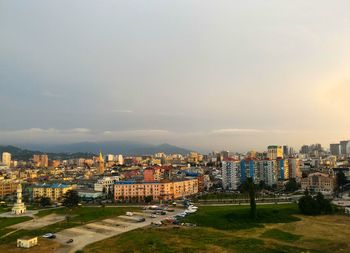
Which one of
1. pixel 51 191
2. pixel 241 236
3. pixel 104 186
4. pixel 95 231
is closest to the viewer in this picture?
pixel 241 236

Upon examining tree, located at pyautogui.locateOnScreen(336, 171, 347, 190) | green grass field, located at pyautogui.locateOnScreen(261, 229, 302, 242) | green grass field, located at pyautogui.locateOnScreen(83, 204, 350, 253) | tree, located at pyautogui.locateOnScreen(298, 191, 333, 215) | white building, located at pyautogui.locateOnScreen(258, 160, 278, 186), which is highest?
white building, located at pyautogui.locateOnScreen(258, 160, 278, 186)

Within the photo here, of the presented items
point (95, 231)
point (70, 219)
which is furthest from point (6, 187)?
point (95, 231)

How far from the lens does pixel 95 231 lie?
39.9 meters

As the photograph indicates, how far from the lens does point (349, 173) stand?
99.0 metres

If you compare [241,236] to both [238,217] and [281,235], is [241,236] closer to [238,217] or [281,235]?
[281,235]

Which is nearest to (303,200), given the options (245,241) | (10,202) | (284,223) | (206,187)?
(284,223)

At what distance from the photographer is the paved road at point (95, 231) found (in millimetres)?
34388

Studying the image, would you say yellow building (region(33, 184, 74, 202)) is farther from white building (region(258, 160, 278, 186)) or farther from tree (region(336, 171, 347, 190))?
tree (region(336, 171, 347, 190))

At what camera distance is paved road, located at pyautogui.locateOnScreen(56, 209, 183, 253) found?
34.4 metres

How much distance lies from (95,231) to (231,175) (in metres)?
53.4

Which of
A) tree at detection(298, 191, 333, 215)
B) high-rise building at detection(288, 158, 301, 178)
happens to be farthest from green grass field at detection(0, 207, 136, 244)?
high-rise building at detection(288, 158, 301, 178)

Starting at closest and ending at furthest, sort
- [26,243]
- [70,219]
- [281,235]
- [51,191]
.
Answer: [26,243], [281,235], [70,219], [51,191]

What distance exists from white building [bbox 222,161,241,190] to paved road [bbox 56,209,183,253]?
140ft

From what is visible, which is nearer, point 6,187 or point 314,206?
point 314,206
